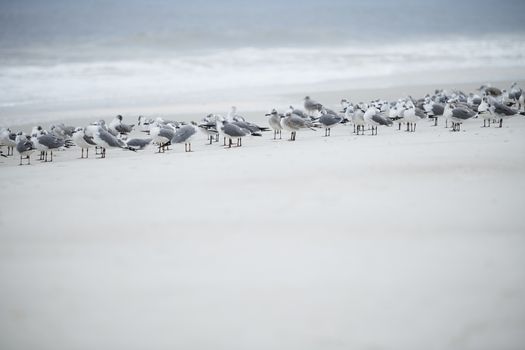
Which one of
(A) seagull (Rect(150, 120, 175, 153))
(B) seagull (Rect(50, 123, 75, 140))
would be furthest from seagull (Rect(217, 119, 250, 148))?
(B) seagull (Rect(50, 123, 75, 140))

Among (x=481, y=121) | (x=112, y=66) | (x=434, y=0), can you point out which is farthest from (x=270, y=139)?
(x=434, y=0)

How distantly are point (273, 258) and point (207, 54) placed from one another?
30868mm

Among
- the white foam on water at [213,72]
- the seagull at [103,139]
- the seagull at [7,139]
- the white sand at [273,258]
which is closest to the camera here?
the white sand at [273,258]

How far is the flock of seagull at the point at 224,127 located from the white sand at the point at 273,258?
136 inches

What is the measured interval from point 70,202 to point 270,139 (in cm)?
629

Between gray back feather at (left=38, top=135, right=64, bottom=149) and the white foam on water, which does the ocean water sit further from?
gray back feather at (left=38, top=135, right=64, bottom=149)

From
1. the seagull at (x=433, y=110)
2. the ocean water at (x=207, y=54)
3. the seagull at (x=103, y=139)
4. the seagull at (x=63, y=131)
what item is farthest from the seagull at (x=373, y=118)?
the seagull at (x=63, y=131)

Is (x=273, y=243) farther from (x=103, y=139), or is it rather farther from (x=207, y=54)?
(x=207, y=54)

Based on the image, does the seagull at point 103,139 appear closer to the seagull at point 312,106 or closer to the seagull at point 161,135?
the seagull at point 161,135

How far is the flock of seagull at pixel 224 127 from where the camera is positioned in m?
11.0

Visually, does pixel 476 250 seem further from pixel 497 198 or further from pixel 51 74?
pixel 51 74

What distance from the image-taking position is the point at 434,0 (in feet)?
354

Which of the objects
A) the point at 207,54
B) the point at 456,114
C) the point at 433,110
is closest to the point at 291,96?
the point at 433,110

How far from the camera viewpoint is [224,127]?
37.0 ft
